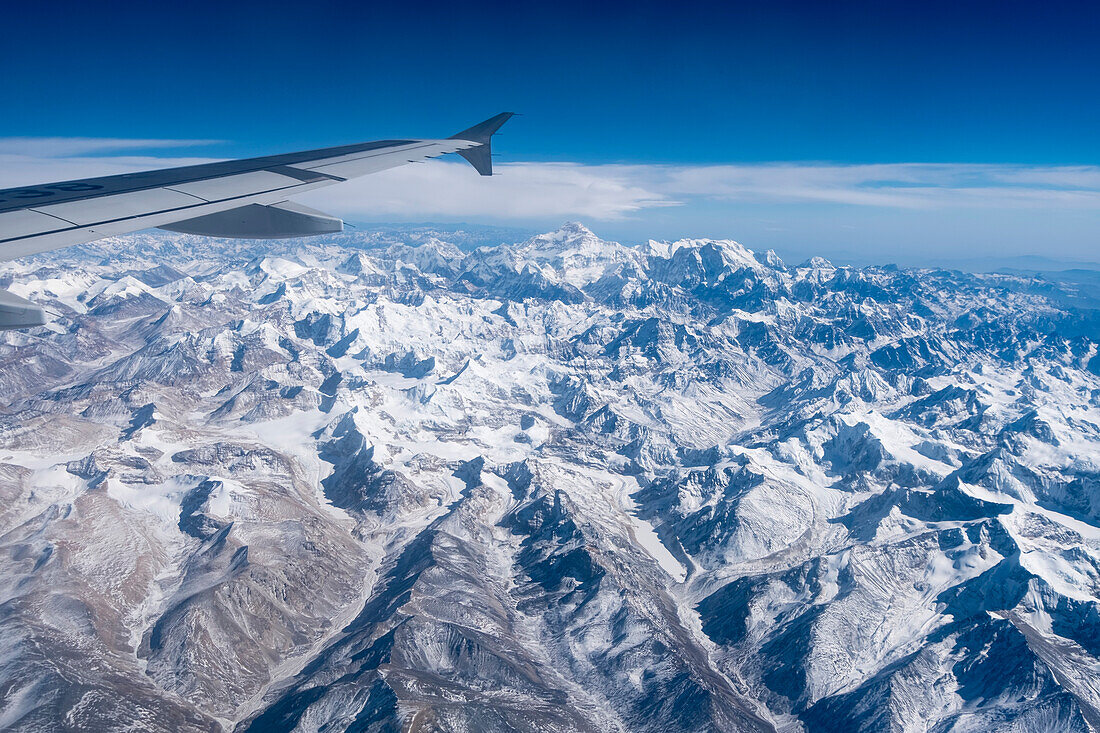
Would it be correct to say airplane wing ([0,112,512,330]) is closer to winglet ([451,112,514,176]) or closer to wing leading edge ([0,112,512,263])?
wing leading edge ([0,112,512,263])

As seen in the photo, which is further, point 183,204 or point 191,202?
point 191,202

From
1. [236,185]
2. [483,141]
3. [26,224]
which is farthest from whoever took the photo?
[483,141]

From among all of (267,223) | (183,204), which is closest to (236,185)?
(267,223)

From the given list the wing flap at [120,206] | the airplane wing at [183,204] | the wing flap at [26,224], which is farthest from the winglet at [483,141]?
the wing flap at [26,224]

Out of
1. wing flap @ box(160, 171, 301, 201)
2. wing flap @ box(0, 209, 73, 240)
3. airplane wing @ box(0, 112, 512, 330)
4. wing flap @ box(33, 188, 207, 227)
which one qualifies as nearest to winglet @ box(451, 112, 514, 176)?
airplane wing @ box(0, 112, 512, 330)

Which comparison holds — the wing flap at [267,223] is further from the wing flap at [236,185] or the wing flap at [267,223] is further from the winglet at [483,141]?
the winglet at [483,141]

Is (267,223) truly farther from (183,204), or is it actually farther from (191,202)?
(183,204)

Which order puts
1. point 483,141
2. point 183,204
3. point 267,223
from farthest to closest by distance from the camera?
point 483,141 < point 267,223 < point 183,204
